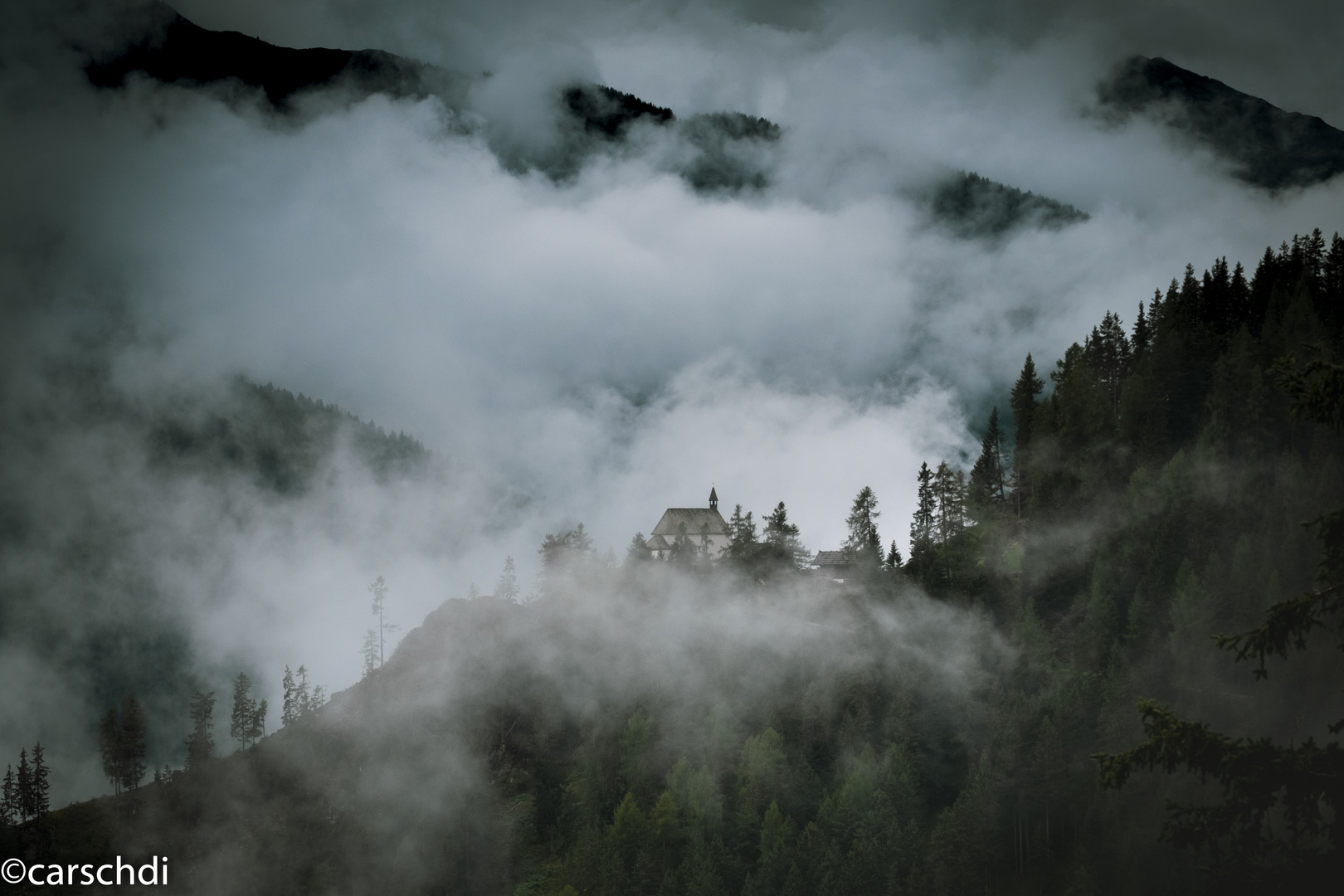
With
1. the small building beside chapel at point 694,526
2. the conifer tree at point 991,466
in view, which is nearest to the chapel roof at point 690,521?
the small building beside chapel at point 694,526

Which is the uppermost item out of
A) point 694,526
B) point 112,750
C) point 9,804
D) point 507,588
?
point 694,526

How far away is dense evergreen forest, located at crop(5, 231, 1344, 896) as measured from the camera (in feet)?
285

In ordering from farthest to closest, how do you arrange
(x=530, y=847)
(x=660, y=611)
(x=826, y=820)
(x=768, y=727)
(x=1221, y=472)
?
(x=660, y=611), (x=530, y=847), (x=768, y=727), (x=1221, y=472), (x=826, y=820)

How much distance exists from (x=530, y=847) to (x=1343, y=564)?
402ft

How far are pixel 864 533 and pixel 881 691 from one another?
25.9 meters

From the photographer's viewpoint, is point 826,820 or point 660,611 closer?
point 826,820

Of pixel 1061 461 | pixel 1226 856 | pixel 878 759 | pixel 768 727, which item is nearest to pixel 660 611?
pixel 768 727

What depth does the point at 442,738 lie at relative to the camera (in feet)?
482

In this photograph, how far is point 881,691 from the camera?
365 ft

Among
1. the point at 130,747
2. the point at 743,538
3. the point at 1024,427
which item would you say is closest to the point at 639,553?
the point at 743,538

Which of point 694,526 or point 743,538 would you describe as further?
point 694,526

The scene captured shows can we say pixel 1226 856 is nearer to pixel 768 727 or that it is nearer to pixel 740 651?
pixel 768 727

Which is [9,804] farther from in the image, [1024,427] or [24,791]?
[1024,427]

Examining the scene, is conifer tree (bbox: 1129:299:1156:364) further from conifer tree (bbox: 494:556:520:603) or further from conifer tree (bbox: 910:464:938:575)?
conifer tree (bbox: 494:556:520:603)
